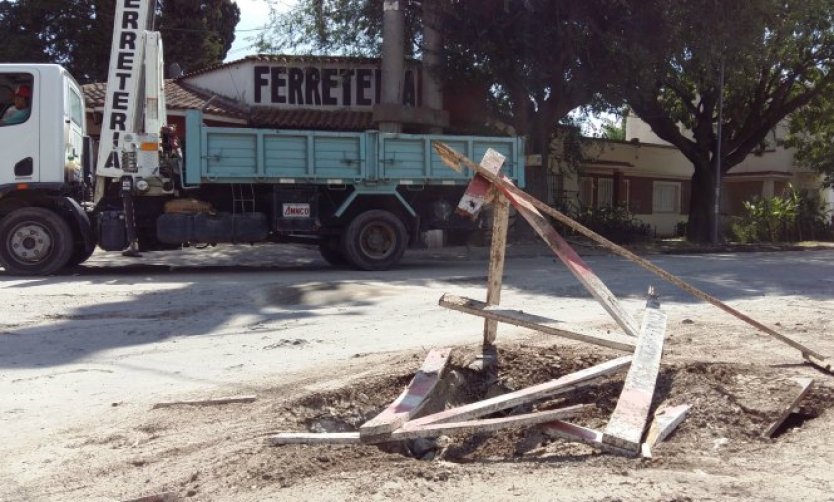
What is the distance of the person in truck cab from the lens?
40.3 feet

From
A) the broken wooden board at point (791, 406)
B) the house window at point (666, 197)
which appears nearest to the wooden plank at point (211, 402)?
the broken wooden board at point (791, 406)

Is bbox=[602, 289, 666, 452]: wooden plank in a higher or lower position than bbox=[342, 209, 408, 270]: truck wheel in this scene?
lower

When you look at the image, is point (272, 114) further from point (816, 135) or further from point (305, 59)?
point (816, 135)

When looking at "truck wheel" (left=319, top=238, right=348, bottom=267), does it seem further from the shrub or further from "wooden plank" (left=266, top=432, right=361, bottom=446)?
the shrub

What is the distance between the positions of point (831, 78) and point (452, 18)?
44.3ft

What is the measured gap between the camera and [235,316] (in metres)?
9.06

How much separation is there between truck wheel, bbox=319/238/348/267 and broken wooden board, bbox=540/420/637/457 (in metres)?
10.1

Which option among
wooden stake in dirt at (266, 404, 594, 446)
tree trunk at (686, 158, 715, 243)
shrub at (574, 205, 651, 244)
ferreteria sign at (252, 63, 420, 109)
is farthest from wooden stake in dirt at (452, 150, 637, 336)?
tree trunk at (686, 158, 715, 243)

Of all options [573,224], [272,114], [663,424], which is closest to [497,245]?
[573,224]

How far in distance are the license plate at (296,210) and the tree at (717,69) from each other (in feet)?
27.4

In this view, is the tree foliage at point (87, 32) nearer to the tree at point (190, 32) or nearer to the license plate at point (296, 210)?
the tree at point (190, 32)

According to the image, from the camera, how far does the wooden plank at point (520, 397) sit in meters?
4.45

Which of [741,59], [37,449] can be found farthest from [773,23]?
[37,449]

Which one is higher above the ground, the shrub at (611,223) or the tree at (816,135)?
the tree at (816,135)
